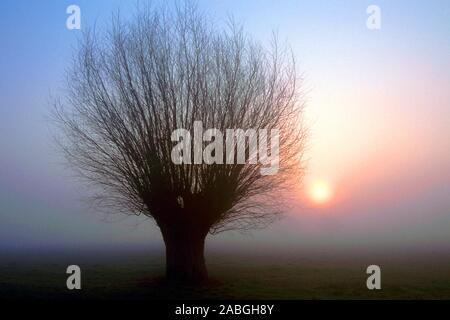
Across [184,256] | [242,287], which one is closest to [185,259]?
[184,256]

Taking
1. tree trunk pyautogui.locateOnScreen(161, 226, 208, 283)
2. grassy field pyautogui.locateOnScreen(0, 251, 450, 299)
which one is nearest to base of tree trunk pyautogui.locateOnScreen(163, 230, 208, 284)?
tree trunk pyautogui.locateOnScreen(161, 226, 208, 283)

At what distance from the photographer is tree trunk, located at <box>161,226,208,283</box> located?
68.1ft

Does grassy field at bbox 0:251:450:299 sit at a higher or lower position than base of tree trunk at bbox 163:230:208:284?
lower

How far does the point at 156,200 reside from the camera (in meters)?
20.9

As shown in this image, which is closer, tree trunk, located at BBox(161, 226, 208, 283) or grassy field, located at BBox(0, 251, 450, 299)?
grassy field, located at BBox(0, 251, 450, 299)

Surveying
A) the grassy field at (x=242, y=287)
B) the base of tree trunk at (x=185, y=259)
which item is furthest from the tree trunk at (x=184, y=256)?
the grassy field at (x=242, y=287)

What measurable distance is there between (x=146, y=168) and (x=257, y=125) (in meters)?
4.86

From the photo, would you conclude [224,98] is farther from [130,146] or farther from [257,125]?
[130,146]

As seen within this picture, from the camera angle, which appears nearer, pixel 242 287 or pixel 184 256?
pixel 242 287

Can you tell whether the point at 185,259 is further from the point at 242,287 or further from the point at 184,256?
the point at 242,287

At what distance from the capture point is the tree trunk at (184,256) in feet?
68.1

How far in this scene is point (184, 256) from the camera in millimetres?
20859

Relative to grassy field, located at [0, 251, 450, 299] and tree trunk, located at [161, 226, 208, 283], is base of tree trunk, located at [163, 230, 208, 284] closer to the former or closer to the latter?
tree trunk, located at [161, 226, 208, 283]
